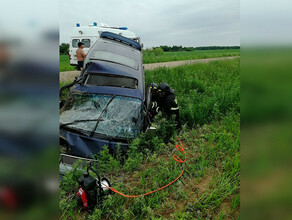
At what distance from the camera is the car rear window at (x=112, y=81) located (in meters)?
4.15

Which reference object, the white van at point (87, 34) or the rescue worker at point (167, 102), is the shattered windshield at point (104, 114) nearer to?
the rescue worker at point (167, 102)

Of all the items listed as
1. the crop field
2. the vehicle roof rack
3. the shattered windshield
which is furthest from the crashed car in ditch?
the vehicle roof rack

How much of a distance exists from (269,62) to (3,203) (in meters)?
0.88

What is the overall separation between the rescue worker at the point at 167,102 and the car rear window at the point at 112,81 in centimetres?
102

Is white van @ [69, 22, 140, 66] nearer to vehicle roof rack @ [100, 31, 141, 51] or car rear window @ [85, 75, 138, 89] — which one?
vehicle roof rack @ [100, 31, 141, 51]

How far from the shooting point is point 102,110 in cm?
350

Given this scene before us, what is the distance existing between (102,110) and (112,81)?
949 millimetres

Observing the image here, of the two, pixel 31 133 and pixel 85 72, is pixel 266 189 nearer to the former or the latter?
pixel 31 133

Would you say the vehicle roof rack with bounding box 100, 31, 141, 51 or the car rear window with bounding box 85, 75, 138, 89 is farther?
the vehicle roof rack with bounding box 100, 31, 141, 51

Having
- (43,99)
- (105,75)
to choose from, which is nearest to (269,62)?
(43,99)

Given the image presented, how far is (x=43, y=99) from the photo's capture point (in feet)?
2.02

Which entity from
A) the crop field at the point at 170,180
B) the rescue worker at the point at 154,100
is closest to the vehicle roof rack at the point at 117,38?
the rescue worker at the point at 154,100

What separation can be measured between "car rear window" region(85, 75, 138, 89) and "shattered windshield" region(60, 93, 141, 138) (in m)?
0.45

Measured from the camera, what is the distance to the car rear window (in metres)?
4.15
